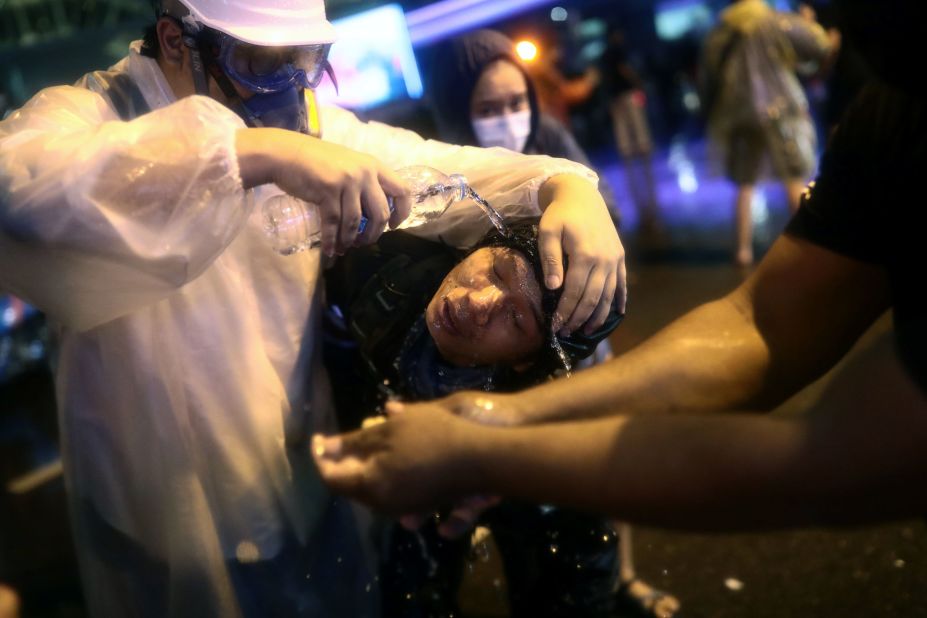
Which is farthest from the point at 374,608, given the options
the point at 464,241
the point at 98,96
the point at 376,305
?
the point at 98,96

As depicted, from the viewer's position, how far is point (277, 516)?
173 cm

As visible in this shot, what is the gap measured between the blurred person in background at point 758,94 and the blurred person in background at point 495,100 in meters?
2.81

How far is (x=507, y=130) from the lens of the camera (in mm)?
2967

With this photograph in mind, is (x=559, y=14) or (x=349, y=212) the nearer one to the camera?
(x=349, y=212)

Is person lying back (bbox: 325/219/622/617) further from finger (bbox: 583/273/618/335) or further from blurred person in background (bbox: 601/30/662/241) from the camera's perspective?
blurred person in background (bbox: 601/30/662/241)

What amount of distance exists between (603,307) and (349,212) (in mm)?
538

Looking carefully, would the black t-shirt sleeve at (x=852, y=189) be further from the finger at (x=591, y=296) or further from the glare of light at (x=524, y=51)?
the glare of light at (x=524, y=51)

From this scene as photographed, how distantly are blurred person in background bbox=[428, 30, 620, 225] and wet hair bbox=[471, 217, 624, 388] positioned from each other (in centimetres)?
125

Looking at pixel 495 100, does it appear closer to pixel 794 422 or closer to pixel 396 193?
pixel 396 193

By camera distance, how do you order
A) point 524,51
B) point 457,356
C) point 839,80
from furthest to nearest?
point 839,80 → point 524,51 → point 457,356

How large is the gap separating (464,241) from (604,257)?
0.42m

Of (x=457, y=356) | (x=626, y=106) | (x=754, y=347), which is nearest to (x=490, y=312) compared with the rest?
(x=457, y=356)

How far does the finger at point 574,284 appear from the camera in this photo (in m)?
1.55

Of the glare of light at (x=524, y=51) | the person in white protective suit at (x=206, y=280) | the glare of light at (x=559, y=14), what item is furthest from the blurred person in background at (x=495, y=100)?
the glare of light at (x=559, y=14)
